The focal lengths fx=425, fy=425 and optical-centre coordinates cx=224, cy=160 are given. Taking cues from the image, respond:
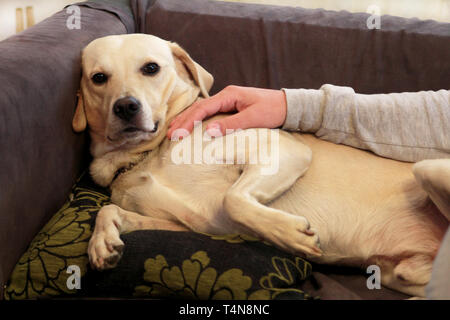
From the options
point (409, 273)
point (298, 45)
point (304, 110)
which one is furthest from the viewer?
point (298, 45)

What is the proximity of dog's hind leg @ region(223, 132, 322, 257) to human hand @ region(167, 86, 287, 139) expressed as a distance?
113 millimetres

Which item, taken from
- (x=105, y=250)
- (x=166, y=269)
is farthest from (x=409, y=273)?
(x=105, y=250)

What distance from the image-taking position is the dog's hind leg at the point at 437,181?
1.25 meters

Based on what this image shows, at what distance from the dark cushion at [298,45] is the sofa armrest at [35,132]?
2.01ft

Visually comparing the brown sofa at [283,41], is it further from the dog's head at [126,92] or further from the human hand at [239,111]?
the human hand at [239,111]

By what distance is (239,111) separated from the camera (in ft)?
5.37

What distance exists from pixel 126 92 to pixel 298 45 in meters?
1.09

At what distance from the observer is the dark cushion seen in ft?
7.12

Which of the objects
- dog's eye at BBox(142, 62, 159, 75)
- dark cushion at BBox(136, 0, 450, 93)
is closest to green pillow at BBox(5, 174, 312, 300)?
dog's eye at BBox(142, 62, 159, 75)

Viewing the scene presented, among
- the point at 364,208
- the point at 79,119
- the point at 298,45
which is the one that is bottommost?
the point at 364,208

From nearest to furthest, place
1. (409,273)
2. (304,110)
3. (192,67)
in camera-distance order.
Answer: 1. (409,273)
2. (304,110)
3. (192,67)

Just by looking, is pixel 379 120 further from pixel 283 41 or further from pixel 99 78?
pixel 99 78

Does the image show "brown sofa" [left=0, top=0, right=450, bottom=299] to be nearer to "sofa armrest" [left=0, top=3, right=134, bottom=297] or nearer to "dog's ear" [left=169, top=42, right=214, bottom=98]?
"sofa armrest" [left=0, top=3, right=134, bottom=297]

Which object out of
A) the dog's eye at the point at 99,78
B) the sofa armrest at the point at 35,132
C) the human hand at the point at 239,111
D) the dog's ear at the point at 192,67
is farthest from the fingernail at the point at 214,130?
the sofa armrest at the point at 35,132
